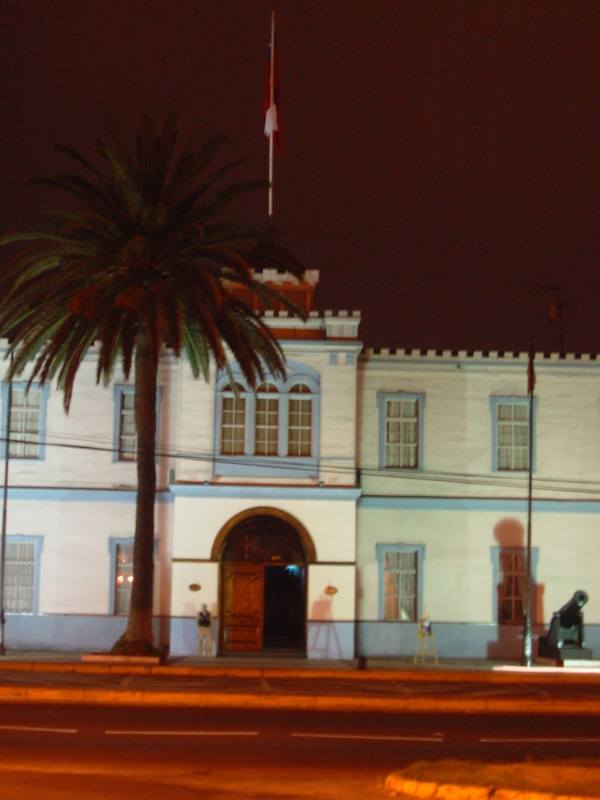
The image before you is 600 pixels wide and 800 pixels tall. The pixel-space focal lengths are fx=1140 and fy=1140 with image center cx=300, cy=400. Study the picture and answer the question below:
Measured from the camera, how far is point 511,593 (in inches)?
1224

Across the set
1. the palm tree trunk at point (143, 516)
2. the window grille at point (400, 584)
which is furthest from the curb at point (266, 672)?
the window grille at point (400, 584)

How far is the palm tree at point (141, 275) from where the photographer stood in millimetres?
25422

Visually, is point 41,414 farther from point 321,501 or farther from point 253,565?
point 321,501

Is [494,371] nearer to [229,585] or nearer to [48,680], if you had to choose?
[229,585]

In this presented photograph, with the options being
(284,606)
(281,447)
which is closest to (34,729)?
(281,447)

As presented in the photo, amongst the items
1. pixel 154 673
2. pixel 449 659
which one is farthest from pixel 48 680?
pixel 449 659

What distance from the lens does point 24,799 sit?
1043 cm

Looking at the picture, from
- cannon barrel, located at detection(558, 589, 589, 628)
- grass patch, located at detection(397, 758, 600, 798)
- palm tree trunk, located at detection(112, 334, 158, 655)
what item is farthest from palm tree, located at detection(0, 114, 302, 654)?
grass patch, located at detection(397, 758, 600, 798)

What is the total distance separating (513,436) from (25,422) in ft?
44.1

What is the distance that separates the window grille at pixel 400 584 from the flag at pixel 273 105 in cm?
1190

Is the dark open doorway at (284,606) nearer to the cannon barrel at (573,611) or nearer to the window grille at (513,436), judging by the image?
the window grille at (513,436)

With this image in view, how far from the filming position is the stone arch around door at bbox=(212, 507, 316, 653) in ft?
98.5

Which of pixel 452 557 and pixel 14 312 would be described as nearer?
pixel 14 312

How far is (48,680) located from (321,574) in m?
9.26
